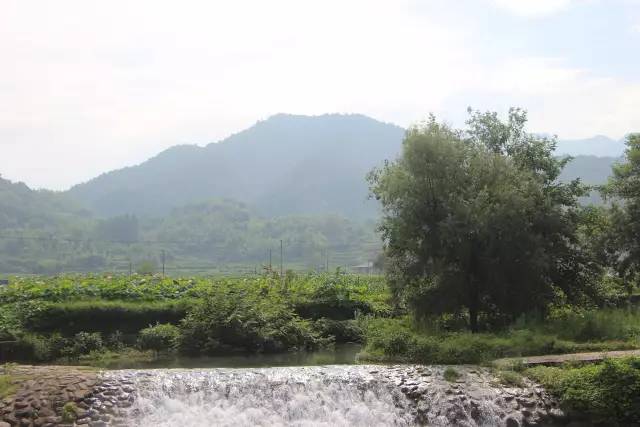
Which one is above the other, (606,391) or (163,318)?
(163,318)

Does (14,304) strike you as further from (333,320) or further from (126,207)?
(126,207)

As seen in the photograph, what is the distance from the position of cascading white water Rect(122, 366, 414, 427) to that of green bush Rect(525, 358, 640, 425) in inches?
148

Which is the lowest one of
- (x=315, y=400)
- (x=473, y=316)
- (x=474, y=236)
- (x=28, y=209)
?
(x=315, y=400)

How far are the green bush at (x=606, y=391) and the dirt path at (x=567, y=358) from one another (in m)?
0.98

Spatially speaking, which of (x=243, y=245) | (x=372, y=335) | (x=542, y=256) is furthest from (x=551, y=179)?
(x=243, y=245)

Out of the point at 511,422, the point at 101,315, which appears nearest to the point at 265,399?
the point at 511,422

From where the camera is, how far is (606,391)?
1440cm

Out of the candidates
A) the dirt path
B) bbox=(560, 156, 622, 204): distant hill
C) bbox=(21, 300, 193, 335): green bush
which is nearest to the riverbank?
the dirt path

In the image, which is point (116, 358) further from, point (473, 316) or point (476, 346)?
point (473, 316)

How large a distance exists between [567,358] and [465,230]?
4.95 m

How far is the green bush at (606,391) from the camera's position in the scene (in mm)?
14273

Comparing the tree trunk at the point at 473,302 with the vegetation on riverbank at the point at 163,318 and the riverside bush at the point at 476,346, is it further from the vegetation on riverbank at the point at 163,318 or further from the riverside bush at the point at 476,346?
the vegetation on riverbank at the point at 163,318

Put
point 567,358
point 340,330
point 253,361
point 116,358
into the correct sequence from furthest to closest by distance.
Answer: point 340,330
point 116,358
point 253,361
point 567,358

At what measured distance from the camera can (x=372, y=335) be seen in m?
20.5
